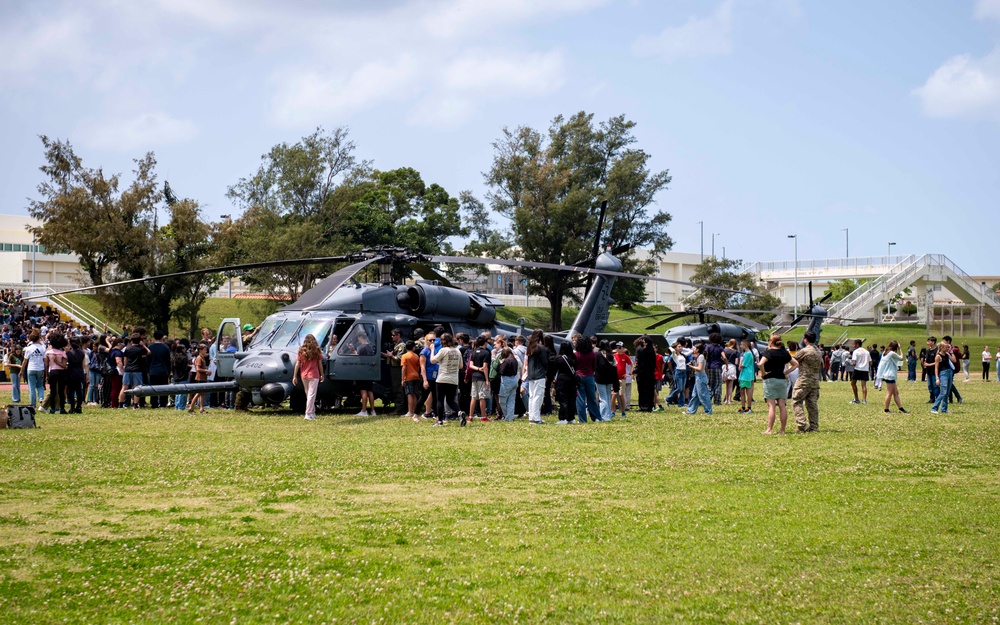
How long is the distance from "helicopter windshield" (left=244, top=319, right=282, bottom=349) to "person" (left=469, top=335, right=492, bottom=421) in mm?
4056

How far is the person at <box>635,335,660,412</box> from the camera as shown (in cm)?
1961

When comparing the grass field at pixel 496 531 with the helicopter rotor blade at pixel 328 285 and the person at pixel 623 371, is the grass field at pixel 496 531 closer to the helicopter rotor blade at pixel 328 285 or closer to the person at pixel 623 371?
the helicopter rotor blade at pixel 328 285

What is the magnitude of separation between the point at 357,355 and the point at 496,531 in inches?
439

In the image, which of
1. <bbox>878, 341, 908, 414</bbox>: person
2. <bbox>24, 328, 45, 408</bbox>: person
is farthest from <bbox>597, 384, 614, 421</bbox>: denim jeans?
<bbox>24, 328, 45, 408</bbox>: person

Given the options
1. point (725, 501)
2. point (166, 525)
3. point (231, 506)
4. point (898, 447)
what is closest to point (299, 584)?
point (166, 525)

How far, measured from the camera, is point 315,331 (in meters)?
18.3

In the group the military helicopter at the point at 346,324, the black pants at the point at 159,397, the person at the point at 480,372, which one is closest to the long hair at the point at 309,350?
A: the military helicopter at the point at 346,324

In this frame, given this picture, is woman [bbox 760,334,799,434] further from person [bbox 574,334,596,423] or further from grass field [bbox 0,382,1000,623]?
person [bbox 574,334,596,423]

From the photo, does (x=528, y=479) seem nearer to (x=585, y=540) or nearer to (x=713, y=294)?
(x=585, y=540)

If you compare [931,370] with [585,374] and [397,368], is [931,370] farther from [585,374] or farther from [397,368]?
[397,368]

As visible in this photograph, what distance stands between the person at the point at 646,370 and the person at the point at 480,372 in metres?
3.67

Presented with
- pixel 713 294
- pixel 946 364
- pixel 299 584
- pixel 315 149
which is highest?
pixel 315 149

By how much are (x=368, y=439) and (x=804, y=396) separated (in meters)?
6.49

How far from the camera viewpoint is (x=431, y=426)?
16.0 m
